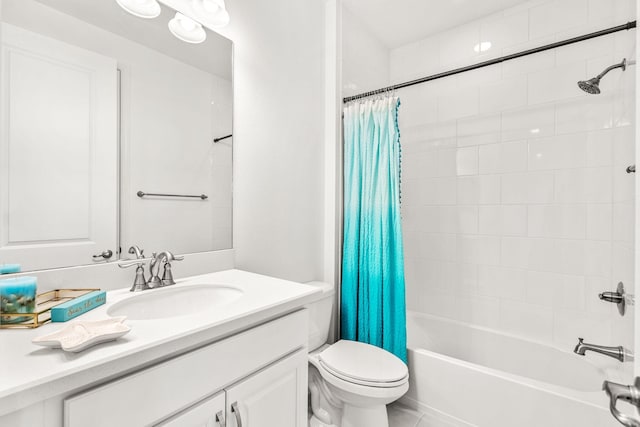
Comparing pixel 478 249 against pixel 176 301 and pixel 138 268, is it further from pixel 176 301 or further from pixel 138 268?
pixel 138 268

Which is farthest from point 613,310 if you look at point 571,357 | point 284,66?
point 284,66

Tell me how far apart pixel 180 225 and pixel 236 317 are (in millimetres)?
639

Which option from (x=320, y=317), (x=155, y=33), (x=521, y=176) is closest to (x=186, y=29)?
(x=155, y=33)

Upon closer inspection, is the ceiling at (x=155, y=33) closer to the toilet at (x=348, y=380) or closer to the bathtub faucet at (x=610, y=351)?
the toilet at (x=348, y=380)

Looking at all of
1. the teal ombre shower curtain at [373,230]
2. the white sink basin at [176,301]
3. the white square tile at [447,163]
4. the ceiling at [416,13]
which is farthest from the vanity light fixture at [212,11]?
the white square tile at [447,163]

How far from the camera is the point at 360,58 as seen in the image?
2.12m

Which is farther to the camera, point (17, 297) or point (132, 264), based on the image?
point (132, 264)

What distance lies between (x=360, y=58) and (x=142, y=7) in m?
1.42

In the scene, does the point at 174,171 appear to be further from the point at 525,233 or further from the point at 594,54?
the point at 594,54

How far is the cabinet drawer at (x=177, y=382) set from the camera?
0.56m

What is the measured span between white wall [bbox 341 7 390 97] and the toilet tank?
126cm

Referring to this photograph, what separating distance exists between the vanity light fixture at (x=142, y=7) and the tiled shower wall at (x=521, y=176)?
181cm

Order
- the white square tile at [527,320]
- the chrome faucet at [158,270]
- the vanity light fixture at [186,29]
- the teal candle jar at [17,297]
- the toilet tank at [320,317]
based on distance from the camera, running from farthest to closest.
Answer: the white square tile at [527,320]
the toilet tank at [320,317]
the vanity light fixture at [186,29]
the chrome faucet at [158,270]
the teal candle jar at [17,297]

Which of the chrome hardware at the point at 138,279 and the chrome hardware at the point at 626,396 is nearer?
the chrome hardware at the point at 626,396
